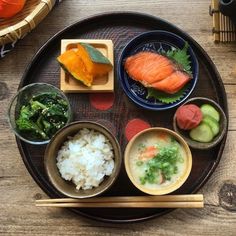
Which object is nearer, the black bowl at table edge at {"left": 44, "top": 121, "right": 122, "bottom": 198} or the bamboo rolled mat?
the black bowl at table edge at {"left": 44, "top": 121, "right": 122, "bottom": 198}

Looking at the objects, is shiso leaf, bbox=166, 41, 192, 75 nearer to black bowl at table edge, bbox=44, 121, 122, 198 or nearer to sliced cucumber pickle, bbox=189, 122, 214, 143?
sliced cucumber pickle, bbox=189, 122, 214, 143

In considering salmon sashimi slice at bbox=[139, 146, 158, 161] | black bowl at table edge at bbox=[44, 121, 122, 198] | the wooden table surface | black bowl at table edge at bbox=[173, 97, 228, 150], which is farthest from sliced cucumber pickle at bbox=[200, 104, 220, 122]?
black bowl at table edge at bbox=[44, 121, 122, 198]

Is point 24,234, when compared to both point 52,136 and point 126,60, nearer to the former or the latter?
point 52,136

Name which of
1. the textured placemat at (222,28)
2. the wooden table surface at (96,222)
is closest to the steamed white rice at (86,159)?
the wooden table surface at (96,222)

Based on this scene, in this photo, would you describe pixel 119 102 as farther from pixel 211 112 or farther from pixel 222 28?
pixel 222 28

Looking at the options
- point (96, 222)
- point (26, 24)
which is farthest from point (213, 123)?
point (26, 24)

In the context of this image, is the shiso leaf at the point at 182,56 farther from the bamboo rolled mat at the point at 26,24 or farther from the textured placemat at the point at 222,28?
the bamboo rolled mat at the point at 26,24

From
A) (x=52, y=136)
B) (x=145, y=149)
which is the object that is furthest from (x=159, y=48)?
(x=52, y=136)
